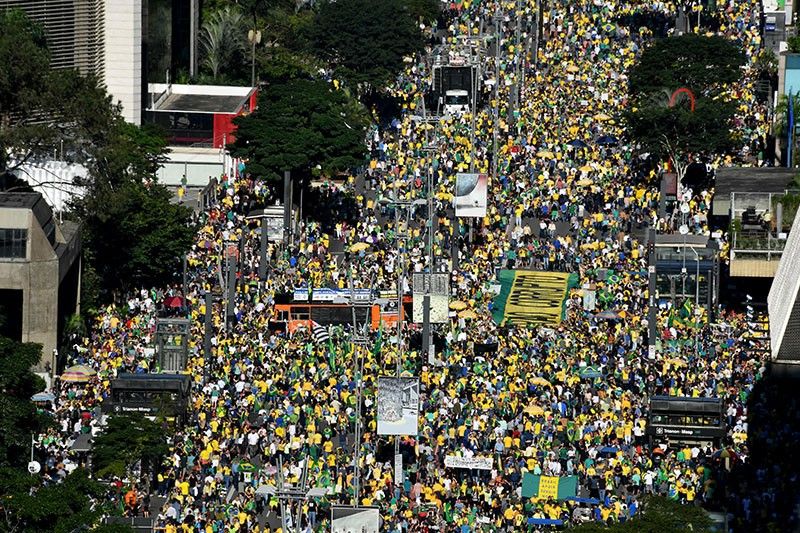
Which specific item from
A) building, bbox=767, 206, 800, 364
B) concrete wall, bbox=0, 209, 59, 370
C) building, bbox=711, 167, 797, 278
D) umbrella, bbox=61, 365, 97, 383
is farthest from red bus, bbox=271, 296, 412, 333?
building, bbox=767, 206, 800, 364

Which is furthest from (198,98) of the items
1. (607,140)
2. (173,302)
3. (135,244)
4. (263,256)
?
(173,302)

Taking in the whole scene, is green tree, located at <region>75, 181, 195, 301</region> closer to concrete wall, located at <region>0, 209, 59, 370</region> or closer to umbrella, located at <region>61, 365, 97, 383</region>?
concrete wall, located at <region>0, 209, 59, 370</region>

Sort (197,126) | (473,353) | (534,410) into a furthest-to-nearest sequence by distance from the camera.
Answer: (197,126) → (473,353) → (534,410)

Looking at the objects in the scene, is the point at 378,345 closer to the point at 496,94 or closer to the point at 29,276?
the point at 29,276

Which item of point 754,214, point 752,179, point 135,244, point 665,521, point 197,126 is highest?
point 197,126

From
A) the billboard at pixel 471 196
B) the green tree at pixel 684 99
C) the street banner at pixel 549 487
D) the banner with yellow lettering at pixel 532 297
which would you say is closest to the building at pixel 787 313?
the street banner at pixel 549 487
